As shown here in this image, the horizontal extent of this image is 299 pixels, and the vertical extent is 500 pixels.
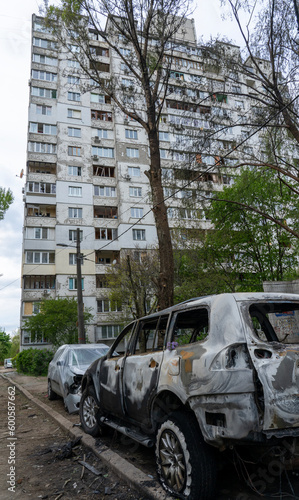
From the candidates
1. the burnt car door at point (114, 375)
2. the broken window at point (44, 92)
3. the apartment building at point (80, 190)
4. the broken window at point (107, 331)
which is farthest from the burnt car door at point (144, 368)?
the broken window at point (44, 92)

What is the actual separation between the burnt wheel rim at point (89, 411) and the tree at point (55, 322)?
965 inches

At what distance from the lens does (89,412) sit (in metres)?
5.62

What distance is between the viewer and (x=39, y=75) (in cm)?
3869

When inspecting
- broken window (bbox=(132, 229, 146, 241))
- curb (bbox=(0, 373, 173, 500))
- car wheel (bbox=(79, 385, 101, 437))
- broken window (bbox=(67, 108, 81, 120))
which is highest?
broken window (bbox=(67, 108, 81, 120))

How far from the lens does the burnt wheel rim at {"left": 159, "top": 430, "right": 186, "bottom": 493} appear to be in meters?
2.98

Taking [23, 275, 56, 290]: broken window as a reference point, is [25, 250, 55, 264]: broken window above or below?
above

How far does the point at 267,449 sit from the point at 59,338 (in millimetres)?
29981

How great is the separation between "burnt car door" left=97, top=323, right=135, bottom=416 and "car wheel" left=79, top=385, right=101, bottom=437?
40 centimetres

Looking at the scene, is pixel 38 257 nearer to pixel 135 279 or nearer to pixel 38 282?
pixel 38 282

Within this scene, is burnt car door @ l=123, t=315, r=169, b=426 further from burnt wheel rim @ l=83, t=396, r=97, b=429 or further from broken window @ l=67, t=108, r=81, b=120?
broken window @ l=67, t=108, r=81, b=120

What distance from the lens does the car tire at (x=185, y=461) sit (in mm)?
2809

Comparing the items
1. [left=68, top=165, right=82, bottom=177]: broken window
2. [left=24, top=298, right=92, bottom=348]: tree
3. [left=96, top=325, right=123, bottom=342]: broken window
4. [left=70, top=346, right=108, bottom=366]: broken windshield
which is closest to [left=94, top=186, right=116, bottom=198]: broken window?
[left=68, top=165, right=82, bottom=177]: broken window

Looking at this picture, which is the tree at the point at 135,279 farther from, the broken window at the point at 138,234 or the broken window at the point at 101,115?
the broken window at the point at 101,115

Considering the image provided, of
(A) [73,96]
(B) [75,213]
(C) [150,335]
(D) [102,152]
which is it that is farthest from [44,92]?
(C) [150,335]
